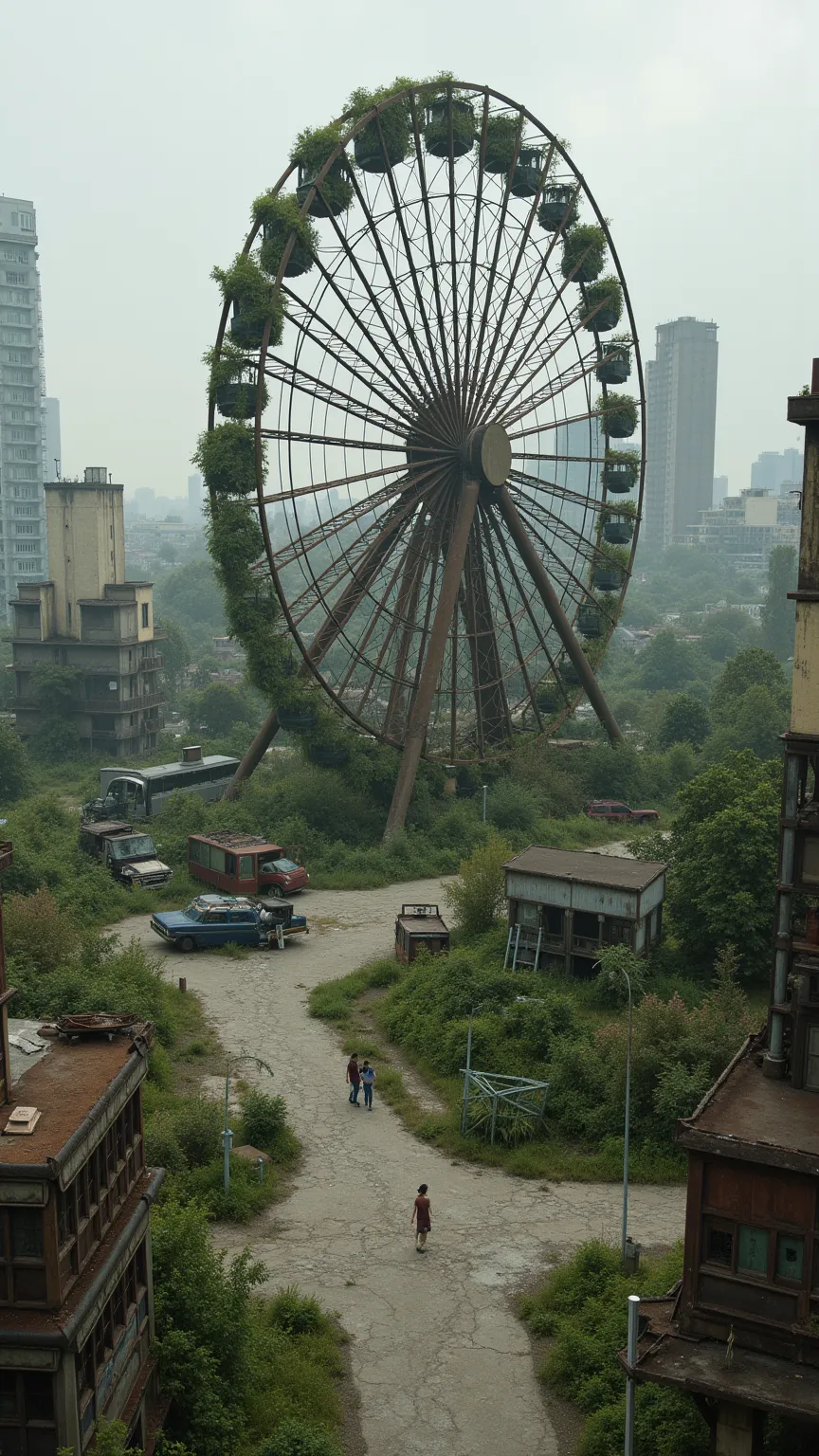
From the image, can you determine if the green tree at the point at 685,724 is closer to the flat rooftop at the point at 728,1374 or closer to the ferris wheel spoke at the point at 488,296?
the ferris wheel spoke at the point at 488,296

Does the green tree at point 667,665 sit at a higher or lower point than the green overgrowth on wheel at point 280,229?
lower

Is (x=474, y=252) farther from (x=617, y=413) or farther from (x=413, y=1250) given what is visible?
(x=413, y=1250)

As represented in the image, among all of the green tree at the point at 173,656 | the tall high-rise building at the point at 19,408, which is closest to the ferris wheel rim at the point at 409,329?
the green tree at the point at 173,656

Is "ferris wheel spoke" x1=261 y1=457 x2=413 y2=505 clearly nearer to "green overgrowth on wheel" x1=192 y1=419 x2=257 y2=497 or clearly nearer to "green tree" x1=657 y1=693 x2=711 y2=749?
"green overgrowth on wheel" x1=192 y1=419 x2=257 y2=497

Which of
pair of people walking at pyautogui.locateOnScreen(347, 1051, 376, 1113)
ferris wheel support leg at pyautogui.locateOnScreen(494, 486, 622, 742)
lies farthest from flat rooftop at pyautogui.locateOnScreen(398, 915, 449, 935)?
ferris wheel support leg at pyautogui.locateOnScreen(494, 486, 622, 742)

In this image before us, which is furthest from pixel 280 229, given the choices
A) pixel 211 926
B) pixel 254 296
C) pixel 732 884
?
pixel 732 884
